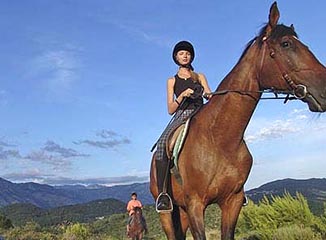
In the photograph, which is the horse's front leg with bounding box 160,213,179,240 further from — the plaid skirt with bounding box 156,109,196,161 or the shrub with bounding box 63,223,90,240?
the shrub with bounding box 63,223,90,240

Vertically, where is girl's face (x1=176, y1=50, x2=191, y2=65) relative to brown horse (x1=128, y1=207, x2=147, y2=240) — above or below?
above

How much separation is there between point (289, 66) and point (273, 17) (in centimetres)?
53

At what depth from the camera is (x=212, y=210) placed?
3231 centimetres

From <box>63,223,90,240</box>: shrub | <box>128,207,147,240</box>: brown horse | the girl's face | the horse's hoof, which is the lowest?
<box>63,223,90,240</box>: shrub

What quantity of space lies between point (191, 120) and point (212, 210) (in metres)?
28.0

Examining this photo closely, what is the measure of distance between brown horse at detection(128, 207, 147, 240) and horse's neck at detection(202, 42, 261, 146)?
13.6m

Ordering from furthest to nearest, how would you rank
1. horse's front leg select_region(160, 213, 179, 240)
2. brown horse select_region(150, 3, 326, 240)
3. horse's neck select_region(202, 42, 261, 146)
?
1. horse's front leg select_region(160, 213, 179, 240)
2. horse's neck select_region(202, 42, 261, 146)
3. brown horse select_region(150, 3, 326, 240)

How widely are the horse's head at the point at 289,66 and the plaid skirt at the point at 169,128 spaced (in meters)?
1.07

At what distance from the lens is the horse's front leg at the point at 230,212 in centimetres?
485

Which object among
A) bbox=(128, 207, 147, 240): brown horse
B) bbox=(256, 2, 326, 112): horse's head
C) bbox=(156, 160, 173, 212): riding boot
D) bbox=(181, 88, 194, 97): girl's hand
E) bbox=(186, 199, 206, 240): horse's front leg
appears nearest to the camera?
bbox=(256, 2, 326, 112): horse's head

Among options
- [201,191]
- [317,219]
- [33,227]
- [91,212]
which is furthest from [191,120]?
[91,212]

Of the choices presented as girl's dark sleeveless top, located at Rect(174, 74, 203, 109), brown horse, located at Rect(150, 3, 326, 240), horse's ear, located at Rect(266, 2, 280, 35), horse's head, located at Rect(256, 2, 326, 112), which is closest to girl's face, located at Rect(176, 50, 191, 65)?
girl's dark sleeveless top, located at Rect(174, 74, 203, 109)

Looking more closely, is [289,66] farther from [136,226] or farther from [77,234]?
[77,234]

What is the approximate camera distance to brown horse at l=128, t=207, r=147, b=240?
17.8m
